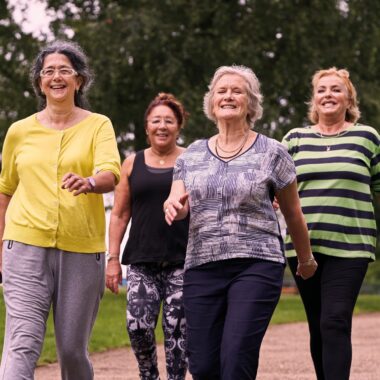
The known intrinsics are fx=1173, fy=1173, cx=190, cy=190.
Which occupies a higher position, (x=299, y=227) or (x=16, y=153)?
(x=16, y=153)

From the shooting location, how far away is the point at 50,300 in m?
5.77

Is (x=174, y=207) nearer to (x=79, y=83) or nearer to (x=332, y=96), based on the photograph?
(x=79, y=83)

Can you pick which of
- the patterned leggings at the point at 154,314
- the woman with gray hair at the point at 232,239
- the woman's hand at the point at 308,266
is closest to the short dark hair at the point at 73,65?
Answer: the woman with gray hair at the point at 232,239

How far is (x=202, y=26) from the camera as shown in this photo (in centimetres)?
2677

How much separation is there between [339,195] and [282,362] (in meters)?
5.05

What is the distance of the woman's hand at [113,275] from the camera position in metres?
7.59

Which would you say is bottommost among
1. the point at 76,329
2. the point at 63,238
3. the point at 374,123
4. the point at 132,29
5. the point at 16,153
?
the point at 76,329

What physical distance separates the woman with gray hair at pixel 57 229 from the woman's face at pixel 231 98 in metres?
0.56

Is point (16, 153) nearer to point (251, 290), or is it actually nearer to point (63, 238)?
point (63, 238)

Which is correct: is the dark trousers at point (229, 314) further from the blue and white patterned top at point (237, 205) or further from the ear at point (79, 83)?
the ear at point (79, 83)

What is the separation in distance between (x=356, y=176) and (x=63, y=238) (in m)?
2.06

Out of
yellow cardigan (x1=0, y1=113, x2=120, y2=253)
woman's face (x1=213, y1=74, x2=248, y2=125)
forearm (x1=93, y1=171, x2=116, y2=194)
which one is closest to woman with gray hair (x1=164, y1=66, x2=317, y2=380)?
woman's face (x1=213, y1=74, x2=248, y2=125)

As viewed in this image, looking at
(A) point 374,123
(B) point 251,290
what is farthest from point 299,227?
(A) point 374,123

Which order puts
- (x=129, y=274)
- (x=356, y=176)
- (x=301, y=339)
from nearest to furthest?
1. (x=356, y=176)
2. (x=129, y=274)
3. (x=301, y=339)
